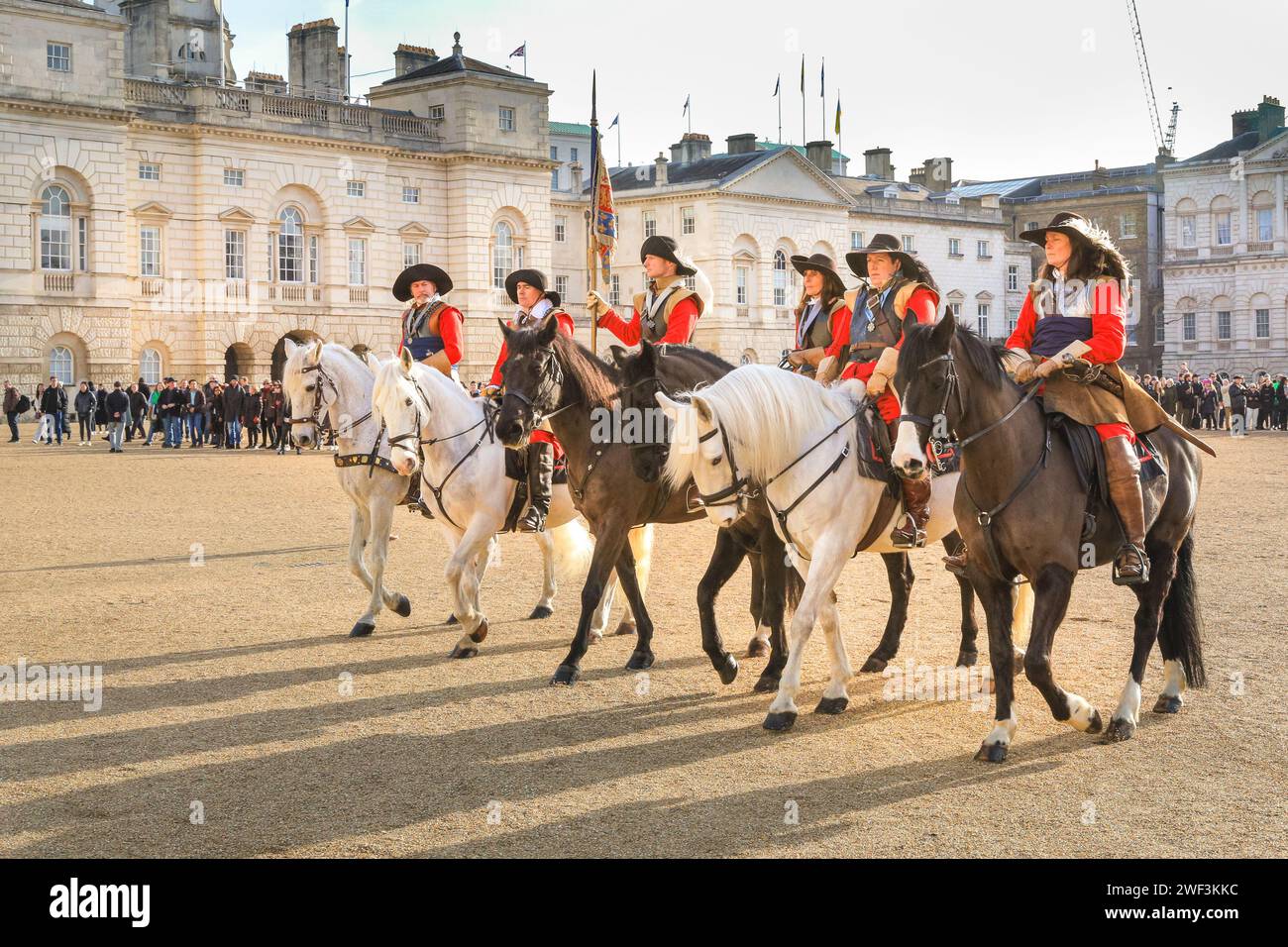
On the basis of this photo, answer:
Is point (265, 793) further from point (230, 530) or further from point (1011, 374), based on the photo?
point (230, 530)

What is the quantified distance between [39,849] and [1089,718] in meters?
4.93

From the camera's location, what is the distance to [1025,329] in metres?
7.84

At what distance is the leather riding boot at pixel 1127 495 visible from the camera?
7.26 m

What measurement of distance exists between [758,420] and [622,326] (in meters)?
2.44

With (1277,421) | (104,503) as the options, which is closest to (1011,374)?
(104,503)

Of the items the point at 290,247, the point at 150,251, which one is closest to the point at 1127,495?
the point at 150,251

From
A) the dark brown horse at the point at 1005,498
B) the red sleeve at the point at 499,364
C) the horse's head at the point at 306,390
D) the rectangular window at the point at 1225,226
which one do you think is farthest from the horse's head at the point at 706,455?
the rectangular window at the point at 1225,226

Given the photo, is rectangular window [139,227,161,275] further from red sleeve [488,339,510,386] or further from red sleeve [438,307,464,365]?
red sleeve [488,339,510,386]

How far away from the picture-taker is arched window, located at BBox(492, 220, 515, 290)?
59.3m

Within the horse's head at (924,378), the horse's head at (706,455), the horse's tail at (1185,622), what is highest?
the horse's head at (924,378)

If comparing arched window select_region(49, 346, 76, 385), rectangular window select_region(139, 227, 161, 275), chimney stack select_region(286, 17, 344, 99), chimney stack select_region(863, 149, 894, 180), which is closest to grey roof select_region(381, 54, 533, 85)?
chimney stack select_region(286, 17, 344, 99)

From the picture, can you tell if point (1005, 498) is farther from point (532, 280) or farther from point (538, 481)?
point (532, 280)

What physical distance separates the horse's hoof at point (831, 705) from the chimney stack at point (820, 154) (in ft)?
222

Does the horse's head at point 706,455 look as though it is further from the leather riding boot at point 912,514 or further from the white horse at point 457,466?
the white horse at point 457,466
